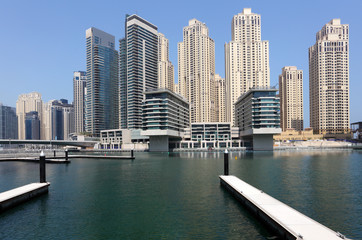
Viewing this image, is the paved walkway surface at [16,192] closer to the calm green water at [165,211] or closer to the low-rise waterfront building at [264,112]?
the calm green water at [165,211]

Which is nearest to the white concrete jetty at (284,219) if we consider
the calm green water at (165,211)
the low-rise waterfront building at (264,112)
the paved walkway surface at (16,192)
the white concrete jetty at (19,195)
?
the calm green water at (165,211)

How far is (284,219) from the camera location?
938 inches

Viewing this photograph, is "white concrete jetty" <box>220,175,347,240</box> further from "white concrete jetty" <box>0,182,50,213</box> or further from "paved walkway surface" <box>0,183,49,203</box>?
"paved walkway surface" <box>0,183,49,203</box>

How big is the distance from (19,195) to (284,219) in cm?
3193

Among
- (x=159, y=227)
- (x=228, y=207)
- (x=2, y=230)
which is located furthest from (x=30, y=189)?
(x=228, y=207)

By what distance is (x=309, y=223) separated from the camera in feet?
73.3

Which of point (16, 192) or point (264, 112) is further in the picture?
point (264, 112)

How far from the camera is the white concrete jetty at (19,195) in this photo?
33050mm

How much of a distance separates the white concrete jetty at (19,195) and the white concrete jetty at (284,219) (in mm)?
28165

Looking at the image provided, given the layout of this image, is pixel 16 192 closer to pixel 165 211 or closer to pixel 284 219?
pixel 165 211

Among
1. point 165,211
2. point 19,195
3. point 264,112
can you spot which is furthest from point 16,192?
point 264,112

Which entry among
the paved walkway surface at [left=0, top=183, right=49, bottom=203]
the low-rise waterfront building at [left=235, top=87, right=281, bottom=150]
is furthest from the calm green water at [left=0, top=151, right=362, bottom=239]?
the low-rise waterfront building at [left=235, top=87, right=281, bottom=150]

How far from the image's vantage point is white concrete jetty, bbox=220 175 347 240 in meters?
19.9

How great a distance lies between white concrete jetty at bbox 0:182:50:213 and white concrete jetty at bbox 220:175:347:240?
28.2 metres
